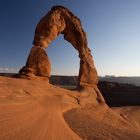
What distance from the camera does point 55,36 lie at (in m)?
15.1

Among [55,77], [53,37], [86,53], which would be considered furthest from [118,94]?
[55,77]

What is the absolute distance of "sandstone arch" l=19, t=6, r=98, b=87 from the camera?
12547 millimetres

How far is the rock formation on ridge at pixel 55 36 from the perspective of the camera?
41.2 feet

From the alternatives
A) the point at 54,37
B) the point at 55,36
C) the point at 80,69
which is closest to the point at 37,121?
the point at 54,37

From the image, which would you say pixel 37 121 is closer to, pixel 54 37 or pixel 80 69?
pixel 54 37

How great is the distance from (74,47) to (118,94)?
27.4 meters

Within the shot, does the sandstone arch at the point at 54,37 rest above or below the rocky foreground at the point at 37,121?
above

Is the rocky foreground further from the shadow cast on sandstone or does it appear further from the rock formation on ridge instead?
the rock formation on ridge

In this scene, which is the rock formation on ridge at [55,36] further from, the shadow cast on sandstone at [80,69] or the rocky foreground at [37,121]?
the rocky foreground at [37,121]

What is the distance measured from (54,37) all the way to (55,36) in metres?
0.19

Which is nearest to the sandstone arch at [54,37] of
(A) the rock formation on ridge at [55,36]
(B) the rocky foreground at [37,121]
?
(A) the rock formation on ridge at [55,36]

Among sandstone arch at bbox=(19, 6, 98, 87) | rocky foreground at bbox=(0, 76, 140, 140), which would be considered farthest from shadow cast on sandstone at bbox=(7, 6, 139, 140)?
rocky foreground at bbox=(0, 76, 140, 140)

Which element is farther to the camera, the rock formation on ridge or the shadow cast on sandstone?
the rock formation on ridge

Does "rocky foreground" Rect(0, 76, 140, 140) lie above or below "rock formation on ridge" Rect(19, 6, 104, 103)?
below
